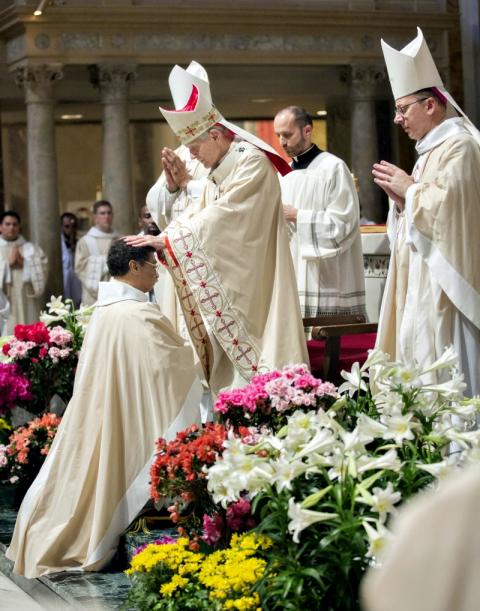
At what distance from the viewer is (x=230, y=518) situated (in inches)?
134

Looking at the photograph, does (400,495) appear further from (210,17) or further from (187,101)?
(210,17)

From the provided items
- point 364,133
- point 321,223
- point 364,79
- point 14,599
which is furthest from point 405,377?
point 364,79

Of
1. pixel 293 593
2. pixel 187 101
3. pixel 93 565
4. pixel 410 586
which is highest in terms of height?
pixel 187 101

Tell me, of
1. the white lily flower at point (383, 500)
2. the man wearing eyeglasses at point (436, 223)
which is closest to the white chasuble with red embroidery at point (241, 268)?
the man wearing eyeglasses at point (436, 223)

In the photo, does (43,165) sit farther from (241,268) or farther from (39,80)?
(241,268)

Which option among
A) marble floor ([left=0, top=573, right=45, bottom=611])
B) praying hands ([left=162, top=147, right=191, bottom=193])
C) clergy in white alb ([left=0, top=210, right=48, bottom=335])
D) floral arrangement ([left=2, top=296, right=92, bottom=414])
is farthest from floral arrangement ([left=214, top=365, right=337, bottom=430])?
clergy in white alb ([left=0, top=210, right=48, bottom=335])

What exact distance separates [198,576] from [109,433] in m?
1.27

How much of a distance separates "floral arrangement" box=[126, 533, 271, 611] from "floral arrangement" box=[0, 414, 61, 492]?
7.07ft

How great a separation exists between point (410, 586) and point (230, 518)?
2.45 m

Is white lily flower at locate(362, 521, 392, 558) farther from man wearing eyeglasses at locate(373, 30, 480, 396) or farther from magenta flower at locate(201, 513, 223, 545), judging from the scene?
man wearing eyeglasses at locate(373, 30, 480, 396)

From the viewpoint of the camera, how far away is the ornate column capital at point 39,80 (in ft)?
48.9

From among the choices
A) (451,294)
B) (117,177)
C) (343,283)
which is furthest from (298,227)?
(117,177)

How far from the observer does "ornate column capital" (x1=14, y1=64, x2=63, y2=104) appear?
48.9 ft

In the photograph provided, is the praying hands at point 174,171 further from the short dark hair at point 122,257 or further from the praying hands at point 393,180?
the praying hands at point 393,180
